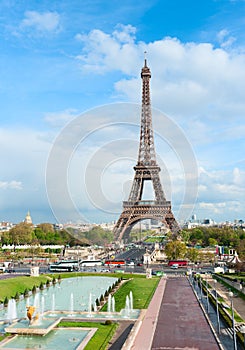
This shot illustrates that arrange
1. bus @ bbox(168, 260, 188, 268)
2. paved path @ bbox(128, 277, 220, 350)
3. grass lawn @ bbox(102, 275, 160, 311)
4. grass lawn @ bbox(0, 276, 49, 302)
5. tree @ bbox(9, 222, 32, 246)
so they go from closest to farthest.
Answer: paved path @ bbox(128, 277, 220, 350)
grass lawn @ bbox(102, 275, 160, 311)
grass lawn @ bbox(0, 276, 49, 302)
bus @ bbox(168, 260, 188, 268)
tree @ bbox(9, 222, 32, 246)

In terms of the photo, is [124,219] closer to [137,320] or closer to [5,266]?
[5,266]

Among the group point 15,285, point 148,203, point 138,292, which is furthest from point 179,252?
point 15,285

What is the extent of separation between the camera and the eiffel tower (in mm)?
78312

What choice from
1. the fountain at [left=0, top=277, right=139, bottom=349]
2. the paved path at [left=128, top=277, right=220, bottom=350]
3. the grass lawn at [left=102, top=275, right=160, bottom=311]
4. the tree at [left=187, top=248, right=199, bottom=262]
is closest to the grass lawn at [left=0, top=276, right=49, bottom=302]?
the fountain at [left=0, top=277, right=139, bottom=349]

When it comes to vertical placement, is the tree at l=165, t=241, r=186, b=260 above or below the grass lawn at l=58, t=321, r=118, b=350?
above

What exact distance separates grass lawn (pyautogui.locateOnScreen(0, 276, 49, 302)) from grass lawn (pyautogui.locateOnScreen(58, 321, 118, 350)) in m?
12.2

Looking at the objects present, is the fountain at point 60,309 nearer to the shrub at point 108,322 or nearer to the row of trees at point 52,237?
the shrub at point 108,322

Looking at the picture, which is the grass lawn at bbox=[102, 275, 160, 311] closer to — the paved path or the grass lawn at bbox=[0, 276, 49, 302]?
the paved path

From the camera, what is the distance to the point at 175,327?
24.0m

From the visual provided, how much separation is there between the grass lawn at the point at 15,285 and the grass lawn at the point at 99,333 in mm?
12194

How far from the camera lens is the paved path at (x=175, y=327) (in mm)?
20234

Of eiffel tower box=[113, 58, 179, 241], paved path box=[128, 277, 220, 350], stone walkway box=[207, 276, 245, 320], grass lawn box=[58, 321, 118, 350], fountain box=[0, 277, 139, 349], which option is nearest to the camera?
grass lawn box=[58, 321, 118, 350]

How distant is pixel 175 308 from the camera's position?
29781mm

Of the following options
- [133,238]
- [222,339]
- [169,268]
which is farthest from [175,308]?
[133,238]
